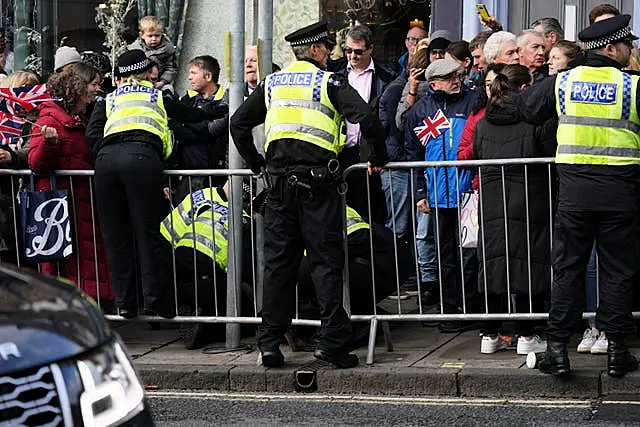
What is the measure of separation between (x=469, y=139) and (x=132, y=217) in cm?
229

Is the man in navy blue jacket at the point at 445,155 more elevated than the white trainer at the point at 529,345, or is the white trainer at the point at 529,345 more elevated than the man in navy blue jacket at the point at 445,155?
the man in navy blue jacket at the point at 445,155

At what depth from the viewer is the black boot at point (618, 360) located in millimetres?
7543

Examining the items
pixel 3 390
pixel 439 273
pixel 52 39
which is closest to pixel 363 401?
pixel 439 273

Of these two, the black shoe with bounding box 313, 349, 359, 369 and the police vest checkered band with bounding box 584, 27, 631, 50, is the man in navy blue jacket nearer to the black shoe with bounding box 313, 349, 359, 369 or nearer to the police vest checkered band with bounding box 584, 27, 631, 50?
the black shoe with bounding box 313, 349, 359, 369

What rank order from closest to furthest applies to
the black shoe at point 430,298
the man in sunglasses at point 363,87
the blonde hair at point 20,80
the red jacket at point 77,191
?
the black shoe at point 430,298 < the red jacket at point 77,191 < the man in sunglasses at point 363,87 < the blonde hair at point 20,80

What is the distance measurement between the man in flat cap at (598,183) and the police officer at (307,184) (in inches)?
45.6

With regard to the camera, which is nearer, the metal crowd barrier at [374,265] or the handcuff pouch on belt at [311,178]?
the handcuff pouch on belt at [311,178]

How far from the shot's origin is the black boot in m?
7.54

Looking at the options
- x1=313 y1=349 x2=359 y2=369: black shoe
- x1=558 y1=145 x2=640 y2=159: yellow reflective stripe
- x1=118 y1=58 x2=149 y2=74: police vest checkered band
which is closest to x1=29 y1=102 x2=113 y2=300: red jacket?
x1=118 y1=58 x2=149 y2=74: police vest checkered band

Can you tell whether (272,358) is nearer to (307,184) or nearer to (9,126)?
(307,184)

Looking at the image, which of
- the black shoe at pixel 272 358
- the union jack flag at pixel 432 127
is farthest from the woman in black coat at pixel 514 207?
the black shoe at pixel 272 358

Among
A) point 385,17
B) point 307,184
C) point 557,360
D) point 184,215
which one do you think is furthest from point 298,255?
point 385,17

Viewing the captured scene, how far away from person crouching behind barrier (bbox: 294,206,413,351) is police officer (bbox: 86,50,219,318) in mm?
986

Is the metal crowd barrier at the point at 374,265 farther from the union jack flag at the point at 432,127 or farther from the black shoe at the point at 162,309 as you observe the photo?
the union jack flag at the point at 432,127
